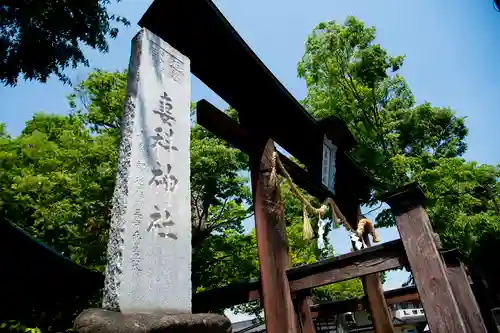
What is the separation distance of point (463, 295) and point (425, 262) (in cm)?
54

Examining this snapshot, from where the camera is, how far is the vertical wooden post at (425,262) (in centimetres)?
278

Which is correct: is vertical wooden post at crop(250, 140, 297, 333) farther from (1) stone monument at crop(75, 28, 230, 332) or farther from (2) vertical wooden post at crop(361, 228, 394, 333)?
(2) vertical wooden post at crop(361, 228, 394, 333)

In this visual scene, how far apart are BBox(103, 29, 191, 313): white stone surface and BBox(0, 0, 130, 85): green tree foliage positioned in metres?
5.12

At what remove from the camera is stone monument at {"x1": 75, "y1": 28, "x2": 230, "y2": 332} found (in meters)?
1.89

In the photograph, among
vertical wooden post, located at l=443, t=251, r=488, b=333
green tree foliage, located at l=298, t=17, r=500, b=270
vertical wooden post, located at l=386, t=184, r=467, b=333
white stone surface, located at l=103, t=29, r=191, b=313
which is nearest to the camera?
white stone surface, located at l=103, t=29, r=191, b=313

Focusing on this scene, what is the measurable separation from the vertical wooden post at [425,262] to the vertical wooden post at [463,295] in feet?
0.92

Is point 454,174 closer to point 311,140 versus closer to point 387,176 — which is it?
point 387,176

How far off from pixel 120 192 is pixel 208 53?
243 centimetres

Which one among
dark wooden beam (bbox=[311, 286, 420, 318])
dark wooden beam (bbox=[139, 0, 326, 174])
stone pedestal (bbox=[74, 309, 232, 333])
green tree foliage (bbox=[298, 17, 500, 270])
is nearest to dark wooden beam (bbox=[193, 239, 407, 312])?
stone pedestal (bbox=[74, 309, 232, 333])

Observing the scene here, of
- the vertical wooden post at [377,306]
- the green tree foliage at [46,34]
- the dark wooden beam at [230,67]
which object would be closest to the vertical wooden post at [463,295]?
the vertical wooden post at [377,306]

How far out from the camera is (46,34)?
6.73 meters

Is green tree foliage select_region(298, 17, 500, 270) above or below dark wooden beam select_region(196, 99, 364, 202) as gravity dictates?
above

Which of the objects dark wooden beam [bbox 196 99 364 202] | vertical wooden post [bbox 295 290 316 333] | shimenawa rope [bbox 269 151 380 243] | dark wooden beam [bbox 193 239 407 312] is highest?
dark wooden beam [bbox 196 99 364 202]

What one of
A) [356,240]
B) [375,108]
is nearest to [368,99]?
[375,108]
